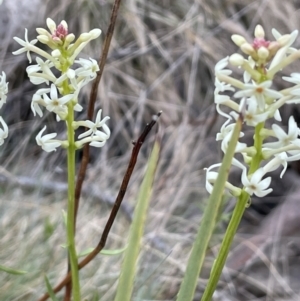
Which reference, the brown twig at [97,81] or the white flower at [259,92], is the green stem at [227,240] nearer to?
the white flower at [259,92]

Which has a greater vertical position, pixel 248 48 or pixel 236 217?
pixel 248 48

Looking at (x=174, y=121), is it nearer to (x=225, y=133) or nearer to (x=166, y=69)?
(x=166, y=69)

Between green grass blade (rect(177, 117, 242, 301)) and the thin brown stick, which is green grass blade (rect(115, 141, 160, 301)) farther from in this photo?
the thin brown stick

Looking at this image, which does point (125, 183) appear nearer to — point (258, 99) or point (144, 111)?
Result: point (258, 99)

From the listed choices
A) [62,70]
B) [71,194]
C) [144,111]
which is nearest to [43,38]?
[62,70]

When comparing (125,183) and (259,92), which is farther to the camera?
(125,183)

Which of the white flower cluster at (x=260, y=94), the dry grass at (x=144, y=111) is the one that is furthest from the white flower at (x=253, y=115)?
the dry grass at (x=144, y=111)
